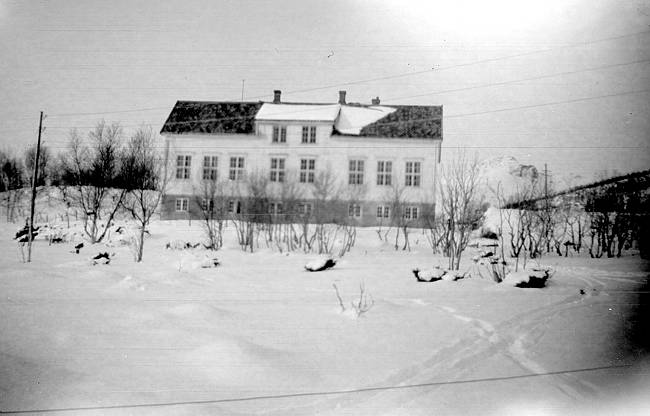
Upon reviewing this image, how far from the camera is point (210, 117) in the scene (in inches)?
132

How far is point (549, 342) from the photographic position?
2230 mm

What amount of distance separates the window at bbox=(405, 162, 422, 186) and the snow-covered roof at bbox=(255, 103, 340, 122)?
97cm

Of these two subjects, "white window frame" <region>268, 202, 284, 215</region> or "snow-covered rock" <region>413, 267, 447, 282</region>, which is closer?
"snow-covered rock" <region>413, 267, 447, 282</region>

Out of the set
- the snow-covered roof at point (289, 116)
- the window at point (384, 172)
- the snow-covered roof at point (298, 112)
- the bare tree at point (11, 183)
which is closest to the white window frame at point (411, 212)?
the window at point (384, 172)

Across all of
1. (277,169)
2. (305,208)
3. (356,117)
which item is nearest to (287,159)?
(277,169)

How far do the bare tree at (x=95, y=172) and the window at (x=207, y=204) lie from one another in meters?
0.71

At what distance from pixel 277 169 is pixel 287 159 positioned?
0.34 m

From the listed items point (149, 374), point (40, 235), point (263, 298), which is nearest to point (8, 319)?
point (40, 235)

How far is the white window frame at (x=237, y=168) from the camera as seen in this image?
3.28m

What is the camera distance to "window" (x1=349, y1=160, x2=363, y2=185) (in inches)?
135

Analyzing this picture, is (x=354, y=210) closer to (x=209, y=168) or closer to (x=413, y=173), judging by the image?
(x=413, y=173)

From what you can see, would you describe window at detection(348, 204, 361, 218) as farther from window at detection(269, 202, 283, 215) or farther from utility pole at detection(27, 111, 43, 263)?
utility pole at detection(27, 111, 43, 263)

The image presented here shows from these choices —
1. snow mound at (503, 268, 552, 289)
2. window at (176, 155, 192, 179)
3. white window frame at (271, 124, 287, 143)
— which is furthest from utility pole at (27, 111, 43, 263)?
snow mound at (503, 268, 552, 289)

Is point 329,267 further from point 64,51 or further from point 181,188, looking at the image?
point 64,51
